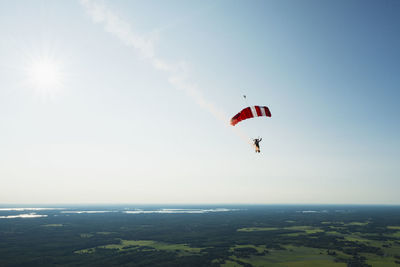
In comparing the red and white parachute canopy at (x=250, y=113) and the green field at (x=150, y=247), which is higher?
the red and white parachute canopy at (x=250, y=113)

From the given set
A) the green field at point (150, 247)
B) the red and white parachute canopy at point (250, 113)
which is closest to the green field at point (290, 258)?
the green field at point (150, 247)

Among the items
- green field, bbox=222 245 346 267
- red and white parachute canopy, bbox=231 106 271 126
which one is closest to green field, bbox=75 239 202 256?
green field, bbox=222 245 346 267

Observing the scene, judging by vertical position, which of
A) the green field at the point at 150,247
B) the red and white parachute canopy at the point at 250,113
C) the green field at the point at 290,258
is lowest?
the green field at the point at 290,258

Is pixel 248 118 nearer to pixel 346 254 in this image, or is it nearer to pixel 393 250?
pixel 346 254

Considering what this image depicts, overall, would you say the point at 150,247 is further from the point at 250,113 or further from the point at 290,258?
the point at 250,113

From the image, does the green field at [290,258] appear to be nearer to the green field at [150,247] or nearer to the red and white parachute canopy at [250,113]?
the green field at [150,247]

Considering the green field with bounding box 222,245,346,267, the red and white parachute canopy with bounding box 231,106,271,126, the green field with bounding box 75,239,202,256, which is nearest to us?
the red and white parachute canopy with bounding box 231,106,271,126

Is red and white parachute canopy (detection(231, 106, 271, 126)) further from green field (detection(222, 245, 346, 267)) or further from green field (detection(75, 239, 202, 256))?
green field (detection(75, 239, 202, 256))

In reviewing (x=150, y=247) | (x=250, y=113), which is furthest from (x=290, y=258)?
(x=250, y=113)

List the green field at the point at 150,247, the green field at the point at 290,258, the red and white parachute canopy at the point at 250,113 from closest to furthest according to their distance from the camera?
the red and white parachute canopy at the point at 250,113
the green field at the point at 290,258
the green field at the point at 150,247

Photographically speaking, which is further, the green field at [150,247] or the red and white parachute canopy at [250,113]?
the green field at [150,247]

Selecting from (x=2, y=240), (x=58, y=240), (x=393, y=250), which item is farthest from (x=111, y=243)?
(x=393, y=250)
